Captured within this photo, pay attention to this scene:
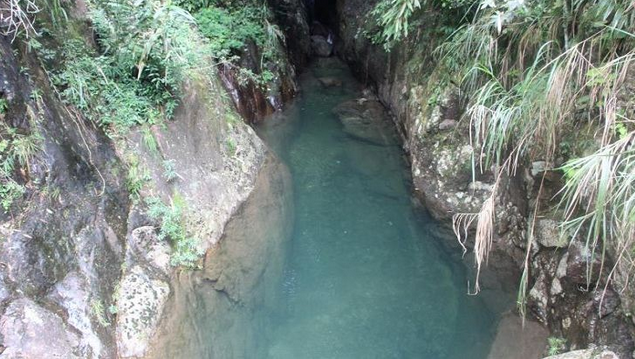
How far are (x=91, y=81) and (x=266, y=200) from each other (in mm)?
2296

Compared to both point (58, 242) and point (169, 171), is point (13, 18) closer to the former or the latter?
point (58, 242)

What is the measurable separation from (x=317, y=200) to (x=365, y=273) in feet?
4.68

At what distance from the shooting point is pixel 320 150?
7.33 metres

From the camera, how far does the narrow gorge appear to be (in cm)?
331

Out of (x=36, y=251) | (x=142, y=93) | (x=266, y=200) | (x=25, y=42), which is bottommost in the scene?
(x=266, y=200)

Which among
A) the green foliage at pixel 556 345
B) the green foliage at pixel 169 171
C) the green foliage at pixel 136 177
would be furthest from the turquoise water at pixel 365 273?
the green foliage at pixel 136 177

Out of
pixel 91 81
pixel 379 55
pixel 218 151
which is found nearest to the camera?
pixel 91 81

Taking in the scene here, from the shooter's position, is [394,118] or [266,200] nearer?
[266,200]

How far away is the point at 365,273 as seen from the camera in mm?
5078

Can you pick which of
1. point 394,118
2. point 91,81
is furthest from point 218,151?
point 394,118

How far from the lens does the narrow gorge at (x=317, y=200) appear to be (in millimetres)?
3309

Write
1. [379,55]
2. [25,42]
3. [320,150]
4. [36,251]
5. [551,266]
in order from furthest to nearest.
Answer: [379,55] < [320,150] < [551,266] < [25,42] < [36,251]

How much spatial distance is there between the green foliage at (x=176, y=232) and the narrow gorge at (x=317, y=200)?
0.02 metres

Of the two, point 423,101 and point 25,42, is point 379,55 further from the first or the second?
point 25,42
